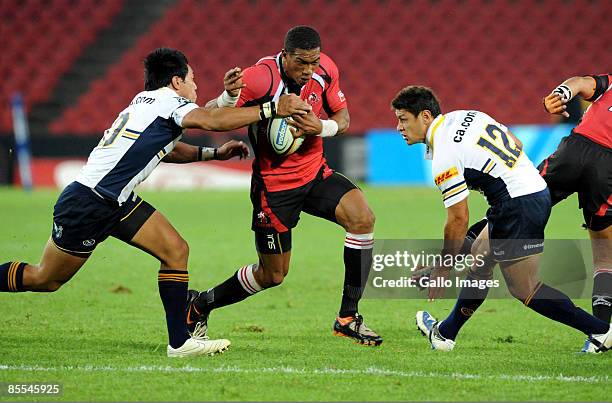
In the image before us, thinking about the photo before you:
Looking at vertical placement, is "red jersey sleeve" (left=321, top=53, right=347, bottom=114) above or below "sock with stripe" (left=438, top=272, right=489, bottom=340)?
above

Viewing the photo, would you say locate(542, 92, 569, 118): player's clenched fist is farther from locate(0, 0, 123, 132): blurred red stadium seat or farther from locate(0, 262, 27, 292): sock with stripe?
locate(0, 0, 123, 132): blurred red stadium seat

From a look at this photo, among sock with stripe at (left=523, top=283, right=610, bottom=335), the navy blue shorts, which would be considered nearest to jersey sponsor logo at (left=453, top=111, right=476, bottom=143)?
the navy blue shorts

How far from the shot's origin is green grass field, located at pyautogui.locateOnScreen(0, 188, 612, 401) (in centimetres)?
553

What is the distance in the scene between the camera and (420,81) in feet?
79.9

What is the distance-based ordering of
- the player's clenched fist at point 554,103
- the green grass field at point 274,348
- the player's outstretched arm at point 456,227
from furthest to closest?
the player's clenched fist at point 554,103 < the player's outstretched arm at point 456,227 < the green grass field at point 274,348

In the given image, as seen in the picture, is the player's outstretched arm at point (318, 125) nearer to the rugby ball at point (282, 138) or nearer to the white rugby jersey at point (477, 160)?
the rugby ball at point (282, 138)

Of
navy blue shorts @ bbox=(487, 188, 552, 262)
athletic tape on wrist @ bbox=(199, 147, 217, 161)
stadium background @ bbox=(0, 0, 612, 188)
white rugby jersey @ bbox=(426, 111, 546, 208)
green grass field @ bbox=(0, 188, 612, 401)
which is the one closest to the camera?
green grass field @ bbox=(0, 188, 612, 401)

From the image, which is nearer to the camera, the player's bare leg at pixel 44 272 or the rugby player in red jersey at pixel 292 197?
the player's bare leg at pixel 44 272

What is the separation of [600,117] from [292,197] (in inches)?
96.6

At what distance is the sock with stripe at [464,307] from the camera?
6.83 m

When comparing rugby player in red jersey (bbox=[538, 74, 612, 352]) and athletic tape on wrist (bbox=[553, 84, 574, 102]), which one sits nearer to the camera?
athletic tape on wrist (bbox=[553, 84, 574, 102])

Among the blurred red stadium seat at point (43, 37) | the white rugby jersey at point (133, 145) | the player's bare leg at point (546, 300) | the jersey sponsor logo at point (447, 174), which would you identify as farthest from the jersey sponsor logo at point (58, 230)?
the blurred red stadium seat at point (43, 37)
